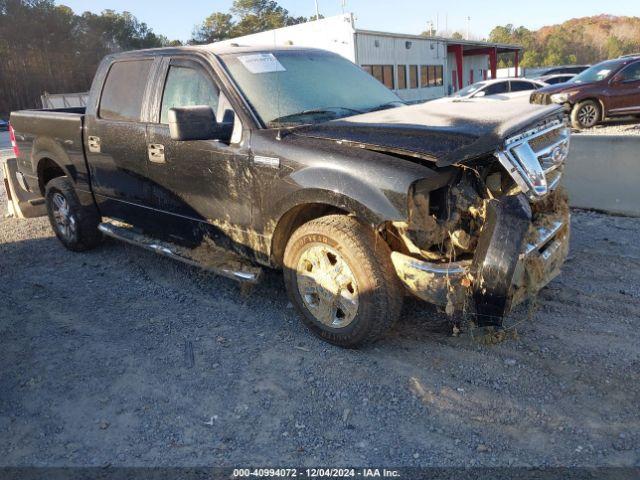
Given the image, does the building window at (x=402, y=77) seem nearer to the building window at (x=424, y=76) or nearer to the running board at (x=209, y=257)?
the building window at (x=424, y=76)

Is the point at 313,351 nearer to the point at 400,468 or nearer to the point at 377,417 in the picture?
the point at 377,417

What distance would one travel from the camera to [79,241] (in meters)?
5.88

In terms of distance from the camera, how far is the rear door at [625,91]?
1230 cm

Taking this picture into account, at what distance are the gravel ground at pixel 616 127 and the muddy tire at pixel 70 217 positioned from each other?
33.7 feet

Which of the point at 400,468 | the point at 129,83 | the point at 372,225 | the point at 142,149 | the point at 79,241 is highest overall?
the point at 129,83

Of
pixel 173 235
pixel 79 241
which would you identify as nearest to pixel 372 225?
pixel 173 235

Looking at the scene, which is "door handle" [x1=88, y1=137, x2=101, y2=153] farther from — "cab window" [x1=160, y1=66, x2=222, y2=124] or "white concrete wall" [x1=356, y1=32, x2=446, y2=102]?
"white concrete wall" [x1=356, y1=32, x2=446, y2=102]

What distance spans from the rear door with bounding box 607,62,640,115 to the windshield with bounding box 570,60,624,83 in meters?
0.23

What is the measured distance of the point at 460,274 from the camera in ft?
9.83

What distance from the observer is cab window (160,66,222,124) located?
410 centimetres

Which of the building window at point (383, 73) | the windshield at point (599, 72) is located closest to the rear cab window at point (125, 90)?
the windshield at point (599, 72)

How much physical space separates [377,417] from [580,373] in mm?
1281

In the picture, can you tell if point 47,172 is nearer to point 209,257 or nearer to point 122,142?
point 122,142

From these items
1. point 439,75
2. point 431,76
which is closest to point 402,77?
point 431,76
